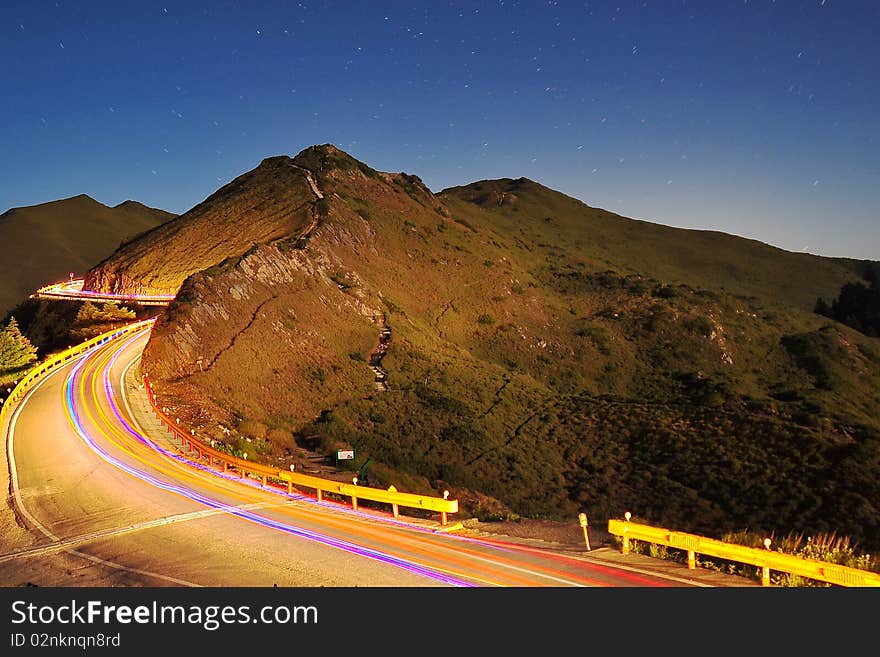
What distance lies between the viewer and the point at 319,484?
57.1 ft

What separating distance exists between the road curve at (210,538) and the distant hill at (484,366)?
516cm

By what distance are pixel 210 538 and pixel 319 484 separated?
172 inches

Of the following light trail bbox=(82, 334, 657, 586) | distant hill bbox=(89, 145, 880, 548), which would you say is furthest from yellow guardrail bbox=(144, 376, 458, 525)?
distant hill bbox=(89, 145, 880, 548)

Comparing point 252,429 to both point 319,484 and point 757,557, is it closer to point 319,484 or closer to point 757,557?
point 319,484

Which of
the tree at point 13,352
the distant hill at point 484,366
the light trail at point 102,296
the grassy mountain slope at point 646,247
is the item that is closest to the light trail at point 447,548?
the distant hill at point 484,366

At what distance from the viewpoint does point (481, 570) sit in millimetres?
10867

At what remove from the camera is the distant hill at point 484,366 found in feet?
108

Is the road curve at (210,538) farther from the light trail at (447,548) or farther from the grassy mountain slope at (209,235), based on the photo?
the grassy mountain slope at (209,235)

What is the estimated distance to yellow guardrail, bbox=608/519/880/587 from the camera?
9297 millimetres

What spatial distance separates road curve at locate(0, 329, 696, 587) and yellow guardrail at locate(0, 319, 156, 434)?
7723mm

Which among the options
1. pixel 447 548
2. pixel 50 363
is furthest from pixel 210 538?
pixel 50 363
